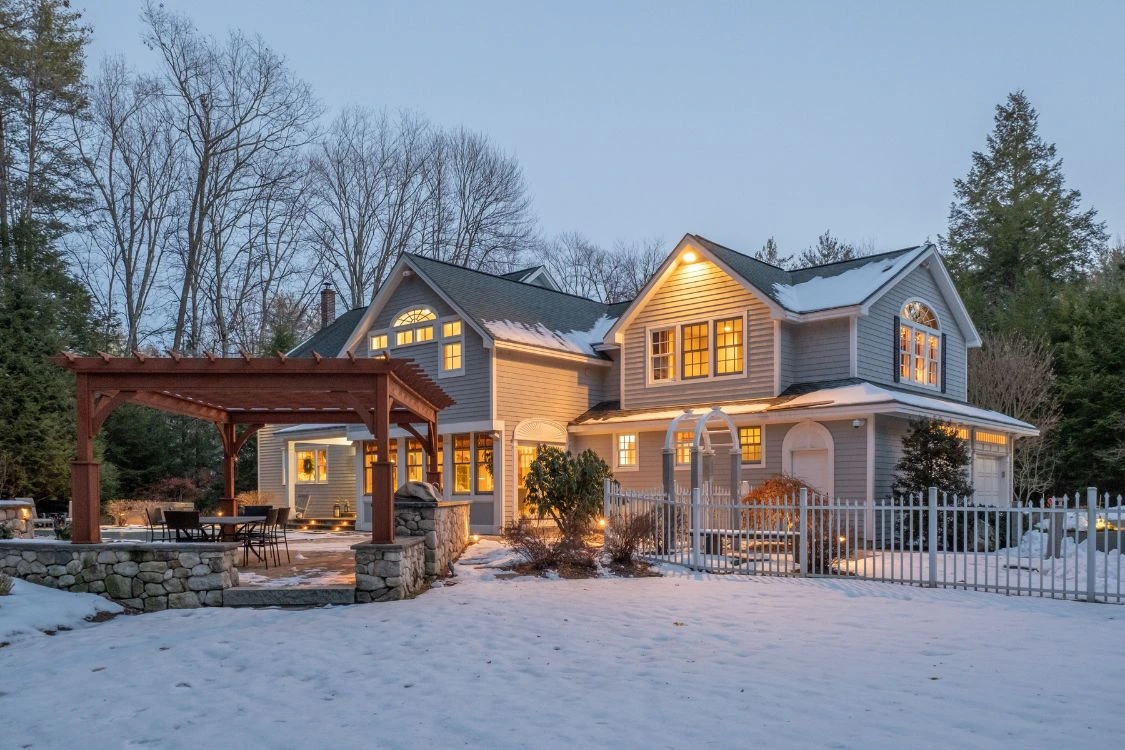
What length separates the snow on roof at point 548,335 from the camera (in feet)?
64.9

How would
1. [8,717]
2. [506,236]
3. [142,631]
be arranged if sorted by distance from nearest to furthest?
[8,717] < [142,631] < [506,236]

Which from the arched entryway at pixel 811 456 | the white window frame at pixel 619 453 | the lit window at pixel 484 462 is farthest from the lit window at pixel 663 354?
the lit window at pixel 484 462

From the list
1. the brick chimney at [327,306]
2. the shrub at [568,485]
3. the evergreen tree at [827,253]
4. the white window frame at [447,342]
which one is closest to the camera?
the shrub at [568,485]

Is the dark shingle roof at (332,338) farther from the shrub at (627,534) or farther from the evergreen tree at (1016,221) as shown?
the evergreen tree at (1016,221)

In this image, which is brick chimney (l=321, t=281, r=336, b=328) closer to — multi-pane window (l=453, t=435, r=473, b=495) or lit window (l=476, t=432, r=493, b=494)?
multi-pane window (l=453, t=435, r=473, b=495)

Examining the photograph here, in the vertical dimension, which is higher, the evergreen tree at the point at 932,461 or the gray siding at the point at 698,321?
the gray siding at the point at 698,321

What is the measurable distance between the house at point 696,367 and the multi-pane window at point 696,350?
35 millimetres

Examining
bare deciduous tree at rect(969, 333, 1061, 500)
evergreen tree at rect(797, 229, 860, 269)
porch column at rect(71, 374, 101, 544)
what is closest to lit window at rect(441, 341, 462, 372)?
porch column at rect(71, 374, 101, 544)

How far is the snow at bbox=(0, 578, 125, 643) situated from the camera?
8.69 metres

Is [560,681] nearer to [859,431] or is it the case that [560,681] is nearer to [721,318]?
[859,431]

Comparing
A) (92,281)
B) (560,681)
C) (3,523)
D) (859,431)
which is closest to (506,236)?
(92,281)

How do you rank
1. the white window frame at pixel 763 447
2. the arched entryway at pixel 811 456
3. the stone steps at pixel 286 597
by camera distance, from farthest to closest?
the white window frame at pixel 763 447 < the arched entryway at pixel 811 456 < the stone steps at pixel 286 597

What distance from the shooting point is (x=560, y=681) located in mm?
6480

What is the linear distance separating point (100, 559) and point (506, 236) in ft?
97.2
